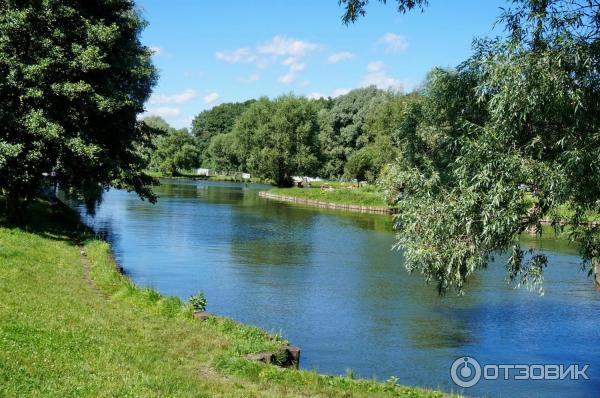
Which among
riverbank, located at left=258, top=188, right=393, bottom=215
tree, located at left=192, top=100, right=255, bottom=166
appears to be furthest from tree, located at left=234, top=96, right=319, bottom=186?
tree, located at left=192, top=100, right=255, bottom=166

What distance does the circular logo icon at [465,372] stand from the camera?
16.5 m

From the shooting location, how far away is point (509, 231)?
1538 centimetres

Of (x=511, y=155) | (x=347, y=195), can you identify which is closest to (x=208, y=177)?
(x=347, y=195)

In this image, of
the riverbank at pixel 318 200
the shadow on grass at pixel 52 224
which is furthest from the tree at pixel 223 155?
the shadow on grass at pixel 52 224

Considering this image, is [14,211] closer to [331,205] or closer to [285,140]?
[331,205]

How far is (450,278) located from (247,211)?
1944 inches

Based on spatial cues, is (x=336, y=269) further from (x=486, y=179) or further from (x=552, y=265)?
(x=486, y=179)

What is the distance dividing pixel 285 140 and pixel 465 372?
279 ft

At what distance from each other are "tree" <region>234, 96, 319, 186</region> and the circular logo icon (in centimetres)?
8185

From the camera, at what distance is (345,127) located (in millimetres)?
112188

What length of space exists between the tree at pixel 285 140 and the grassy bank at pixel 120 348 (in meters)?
82.1

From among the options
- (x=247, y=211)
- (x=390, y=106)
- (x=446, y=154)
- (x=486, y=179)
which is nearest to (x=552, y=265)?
(x=446, y=154)

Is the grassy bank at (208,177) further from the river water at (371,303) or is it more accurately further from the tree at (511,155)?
the tree at (511,155)

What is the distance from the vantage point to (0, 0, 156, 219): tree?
25.9 metres
